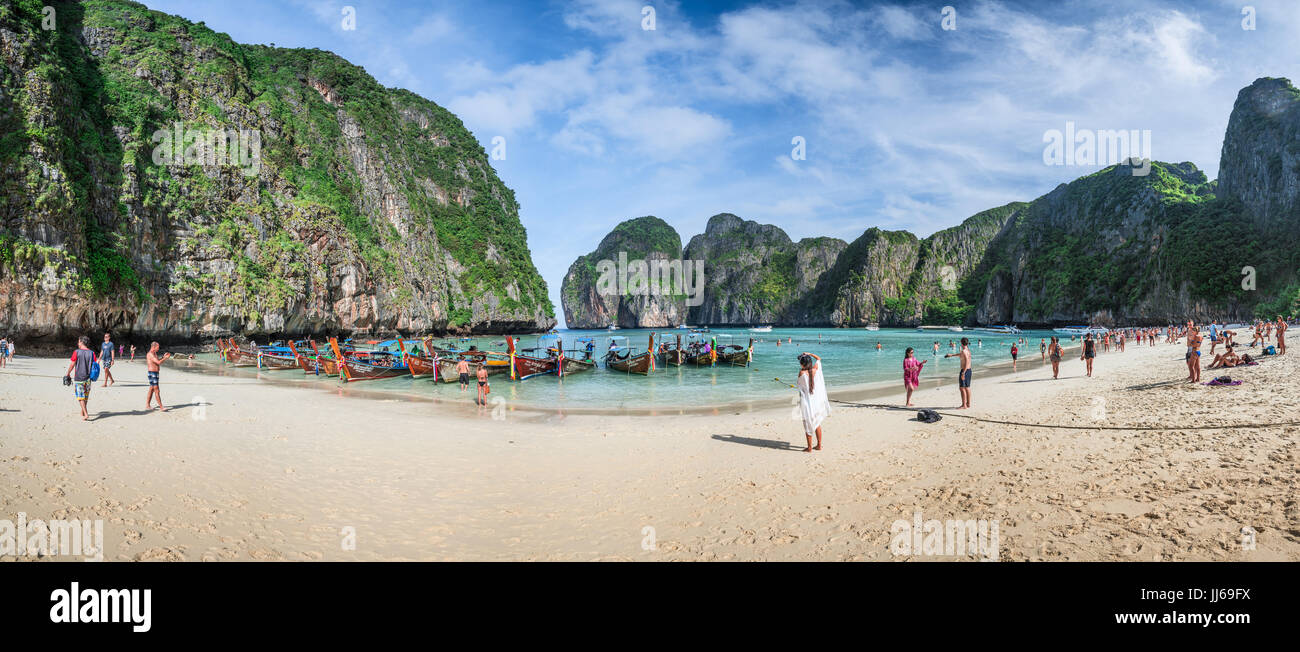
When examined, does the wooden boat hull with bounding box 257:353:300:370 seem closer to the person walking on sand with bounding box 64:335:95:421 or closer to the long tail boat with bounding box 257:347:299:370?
the long tail boat with bounding box 257:347:299:370

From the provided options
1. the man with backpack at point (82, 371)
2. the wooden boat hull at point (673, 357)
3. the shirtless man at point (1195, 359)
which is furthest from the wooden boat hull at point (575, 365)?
the shirtless man at point (1195, 359)

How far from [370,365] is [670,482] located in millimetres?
26351

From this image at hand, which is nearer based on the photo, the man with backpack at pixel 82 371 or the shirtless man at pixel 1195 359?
the man with backpack at pixel 82 371

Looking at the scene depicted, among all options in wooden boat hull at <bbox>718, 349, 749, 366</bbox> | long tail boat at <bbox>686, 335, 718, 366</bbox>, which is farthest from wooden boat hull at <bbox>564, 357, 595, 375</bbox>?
wooden boat hull at <bbox>718, 349, 749, 366</bbox>

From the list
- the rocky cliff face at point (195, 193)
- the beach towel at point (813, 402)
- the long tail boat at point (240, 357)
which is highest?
the rocky cliff face at point (195, 193)

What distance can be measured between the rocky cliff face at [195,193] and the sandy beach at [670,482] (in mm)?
28182

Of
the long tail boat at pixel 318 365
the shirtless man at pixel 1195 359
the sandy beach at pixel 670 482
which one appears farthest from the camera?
the long tail boat at pixel 318 365

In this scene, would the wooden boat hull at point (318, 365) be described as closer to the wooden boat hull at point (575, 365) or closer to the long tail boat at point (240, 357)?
the long tail boat at point (240, 357)

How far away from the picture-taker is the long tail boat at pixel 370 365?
89.0 ft

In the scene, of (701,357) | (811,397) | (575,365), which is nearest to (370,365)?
(575,365)

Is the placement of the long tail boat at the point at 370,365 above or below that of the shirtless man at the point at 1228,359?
below

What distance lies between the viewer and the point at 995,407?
14141 millimetres

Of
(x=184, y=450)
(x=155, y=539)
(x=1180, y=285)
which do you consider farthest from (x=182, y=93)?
(x=1180, y=285)
